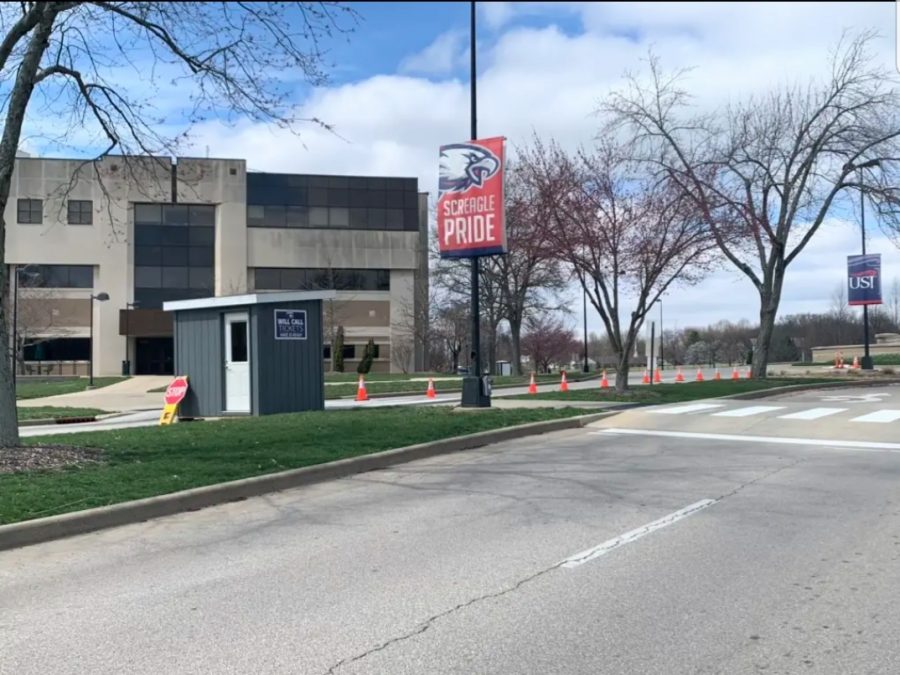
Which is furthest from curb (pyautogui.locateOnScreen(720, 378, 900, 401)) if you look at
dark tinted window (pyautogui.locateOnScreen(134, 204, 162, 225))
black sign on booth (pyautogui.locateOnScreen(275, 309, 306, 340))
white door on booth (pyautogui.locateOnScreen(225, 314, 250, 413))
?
dark tinted window (pyautogui.locateOnScreen(134, 204, 162, 225))

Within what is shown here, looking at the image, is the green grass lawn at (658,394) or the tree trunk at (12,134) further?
the green grass lawn at (658,394)

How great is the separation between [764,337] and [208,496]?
28.7m

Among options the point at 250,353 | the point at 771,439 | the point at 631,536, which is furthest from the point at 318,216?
the point at 631,536

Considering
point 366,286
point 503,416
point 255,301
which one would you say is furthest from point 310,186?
point 503,416

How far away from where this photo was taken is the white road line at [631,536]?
240 inches

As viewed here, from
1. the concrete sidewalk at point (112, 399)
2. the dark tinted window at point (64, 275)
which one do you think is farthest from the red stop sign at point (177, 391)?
the dark tinted window at point (64, 275)

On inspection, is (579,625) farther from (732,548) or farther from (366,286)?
(366,286)

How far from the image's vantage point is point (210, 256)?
5916cm

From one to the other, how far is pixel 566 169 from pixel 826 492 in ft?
51.7

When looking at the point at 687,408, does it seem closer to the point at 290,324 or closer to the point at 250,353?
the point at 290,324

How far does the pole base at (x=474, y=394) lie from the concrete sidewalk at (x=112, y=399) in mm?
13128

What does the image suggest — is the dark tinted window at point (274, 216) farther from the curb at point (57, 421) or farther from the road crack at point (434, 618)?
the road crack at point (434, 618)

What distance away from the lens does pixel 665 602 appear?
16.6 feet

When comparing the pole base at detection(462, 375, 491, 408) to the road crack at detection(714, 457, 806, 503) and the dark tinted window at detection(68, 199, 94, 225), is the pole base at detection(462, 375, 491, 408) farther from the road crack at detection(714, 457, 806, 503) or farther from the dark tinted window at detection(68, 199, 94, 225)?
the dark tinted window at detection(68, 199, 94, 225)
